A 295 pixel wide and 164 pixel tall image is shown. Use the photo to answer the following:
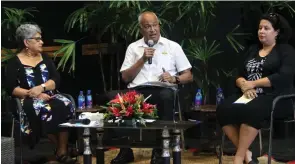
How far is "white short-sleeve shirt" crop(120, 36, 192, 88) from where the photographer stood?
5.59 m

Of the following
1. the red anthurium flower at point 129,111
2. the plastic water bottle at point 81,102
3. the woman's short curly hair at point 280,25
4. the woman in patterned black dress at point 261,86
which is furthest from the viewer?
the plastic water bottle at point 81,102

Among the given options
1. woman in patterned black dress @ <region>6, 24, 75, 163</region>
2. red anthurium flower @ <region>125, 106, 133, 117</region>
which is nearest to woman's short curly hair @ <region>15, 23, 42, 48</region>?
woman in patterned black dress @ <region>6, 24, 75, 163</region>

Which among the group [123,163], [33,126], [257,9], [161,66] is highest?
[257,9]

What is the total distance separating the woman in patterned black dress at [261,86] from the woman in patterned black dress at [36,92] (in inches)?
58.2

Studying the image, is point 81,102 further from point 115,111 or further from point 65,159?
point 115,111

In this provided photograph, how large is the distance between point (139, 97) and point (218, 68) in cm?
224

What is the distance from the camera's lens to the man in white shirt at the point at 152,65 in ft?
17.9

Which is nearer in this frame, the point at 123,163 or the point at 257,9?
the point at 123,163

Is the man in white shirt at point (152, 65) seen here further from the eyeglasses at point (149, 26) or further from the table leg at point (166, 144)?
the table leg at point (166, 144)

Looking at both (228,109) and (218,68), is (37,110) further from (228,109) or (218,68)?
(218,68)

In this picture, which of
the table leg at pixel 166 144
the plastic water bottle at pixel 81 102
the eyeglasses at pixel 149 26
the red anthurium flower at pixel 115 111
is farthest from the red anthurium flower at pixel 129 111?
the plastic water bottle at pixel 81 102

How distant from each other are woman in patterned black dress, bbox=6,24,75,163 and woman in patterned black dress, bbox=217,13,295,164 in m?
1.48

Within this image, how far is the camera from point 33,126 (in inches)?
210

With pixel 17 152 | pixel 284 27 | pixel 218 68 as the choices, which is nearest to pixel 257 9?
pixel 218 68
